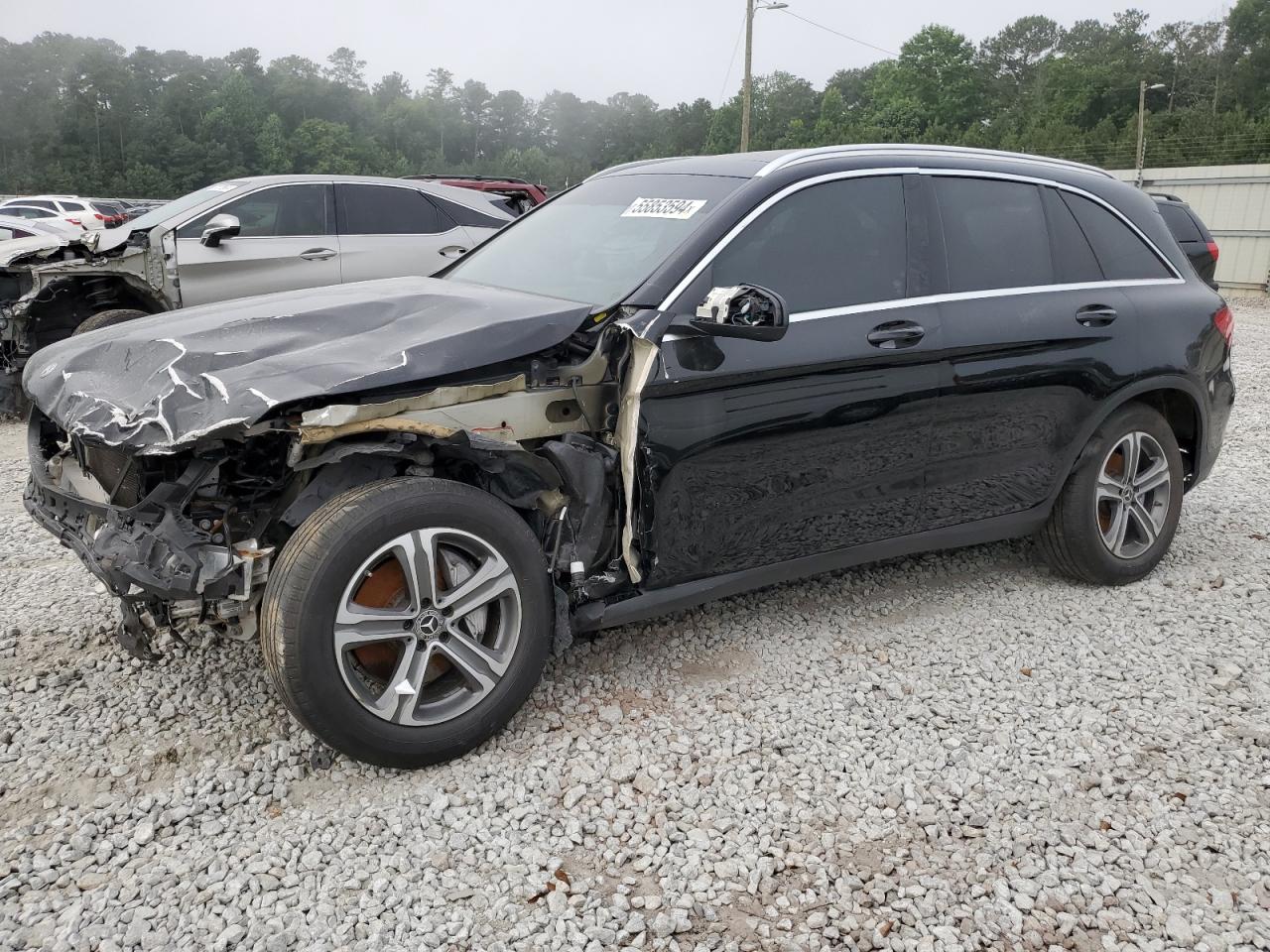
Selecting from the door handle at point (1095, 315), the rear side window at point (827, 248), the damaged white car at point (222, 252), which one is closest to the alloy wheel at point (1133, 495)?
the door handle at point (1095, 315)

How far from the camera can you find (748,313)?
10.2 ft

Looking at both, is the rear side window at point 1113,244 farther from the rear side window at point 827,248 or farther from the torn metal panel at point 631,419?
the torn metal panel at point 631,419

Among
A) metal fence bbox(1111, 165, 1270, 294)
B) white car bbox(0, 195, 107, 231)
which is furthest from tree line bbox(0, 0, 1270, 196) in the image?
white car bbox(0, 195, 107, 231)

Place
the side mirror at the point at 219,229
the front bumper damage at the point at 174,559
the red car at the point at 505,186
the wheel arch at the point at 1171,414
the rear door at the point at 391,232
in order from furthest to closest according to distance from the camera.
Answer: the red car at the point at 505,186
the rear door at the point at 391,232
the side mirror at the point at 219,229
the wheel arch at the point at 1171,414
the front bumper damage at the point at 174,559

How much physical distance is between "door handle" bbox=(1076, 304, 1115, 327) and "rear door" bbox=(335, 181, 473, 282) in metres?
5.69

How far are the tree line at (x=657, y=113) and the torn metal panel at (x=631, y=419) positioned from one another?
158ft

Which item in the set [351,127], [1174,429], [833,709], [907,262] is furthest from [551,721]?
[351,127]

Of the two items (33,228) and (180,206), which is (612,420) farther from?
(33,228)

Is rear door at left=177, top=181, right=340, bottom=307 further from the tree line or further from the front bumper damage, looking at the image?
the tree line

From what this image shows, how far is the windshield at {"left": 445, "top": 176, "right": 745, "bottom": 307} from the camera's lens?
340 centimetres

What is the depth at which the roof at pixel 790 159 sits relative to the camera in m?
3.61

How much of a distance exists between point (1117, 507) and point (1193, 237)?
1.57 metres

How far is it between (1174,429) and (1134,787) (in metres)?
2.24

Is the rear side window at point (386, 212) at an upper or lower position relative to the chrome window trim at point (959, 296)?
upper
